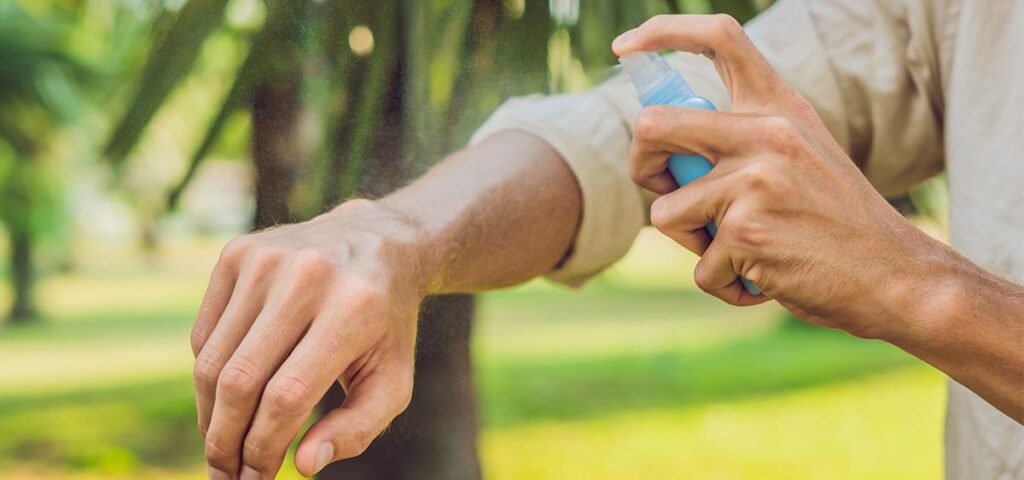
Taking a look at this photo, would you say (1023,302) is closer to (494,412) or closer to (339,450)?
(339,450)

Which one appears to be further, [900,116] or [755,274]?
[900,116]

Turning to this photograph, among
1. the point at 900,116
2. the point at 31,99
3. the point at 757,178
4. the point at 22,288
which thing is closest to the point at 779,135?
the point at 757,178

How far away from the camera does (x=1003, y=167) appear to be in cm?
49

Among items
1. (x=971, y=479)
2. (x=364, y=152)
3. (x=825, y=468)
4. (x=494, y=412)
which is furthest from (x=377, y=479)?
(x=494, y=412)

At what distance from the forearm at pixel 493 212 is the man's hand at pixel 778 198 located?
0.09 m

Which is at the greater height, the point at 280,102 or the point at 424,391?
the point at 280,102

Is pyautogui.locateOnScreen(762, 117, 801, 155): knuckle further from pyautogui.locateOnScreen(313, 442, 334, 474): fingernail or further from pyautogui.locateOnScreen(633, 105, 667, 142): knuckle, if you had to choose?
pyautogui.locateOnScreen(313, 442, 334, 474): fingernail

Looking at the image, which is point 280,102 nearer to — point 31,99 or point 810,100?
point 810,100

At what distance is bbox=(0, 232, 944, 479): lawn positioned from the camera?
2.46 meters

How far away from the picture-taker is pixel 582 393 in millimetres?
3619

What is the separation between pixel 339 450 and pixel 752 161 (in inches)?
6.5

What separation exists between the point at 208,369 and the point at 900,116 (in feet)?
1.28

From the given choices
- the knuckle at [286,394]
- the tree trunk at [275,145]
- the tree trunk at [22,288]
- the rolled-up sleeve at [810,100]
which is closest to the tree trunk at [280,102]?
the tree trunk at [275,145]

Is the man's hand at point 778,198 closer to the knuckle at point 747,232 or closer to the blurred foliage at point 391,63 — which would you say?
the knuckle at point 747,232
